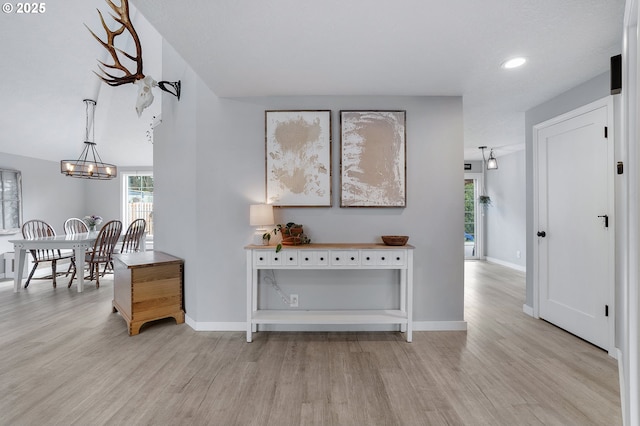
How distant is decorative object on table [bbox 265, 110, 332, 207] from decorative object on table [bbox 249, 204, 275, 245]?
0.75 ft

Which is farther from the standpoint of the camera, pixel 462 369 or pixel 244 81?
pixel 244 81

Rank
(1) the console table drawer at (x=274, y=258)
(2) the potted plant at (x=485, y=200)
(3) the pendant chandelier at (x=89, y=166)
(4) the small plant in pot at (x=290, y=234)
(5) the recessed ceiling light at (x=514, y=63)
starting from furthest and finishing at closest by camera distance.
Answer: (2) the potted plant at (x=485, y=200)
(3) the pendant chandelier at (x=89, y=166)
(4) the small plant in pot at (x=290, y=234)
(1) the console table drawer at (x=274, y=258)
(5) the recessed ceiling light at (x=514, y=63)

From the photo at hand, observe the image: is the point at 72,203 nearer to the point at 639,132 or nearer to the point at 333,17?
the point at 333,17

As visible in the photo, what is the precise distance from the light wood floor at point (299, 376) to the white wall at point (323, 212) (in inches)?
14.5

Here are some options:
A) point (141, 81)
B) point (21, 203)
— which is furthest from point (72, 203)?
point (141, 81)

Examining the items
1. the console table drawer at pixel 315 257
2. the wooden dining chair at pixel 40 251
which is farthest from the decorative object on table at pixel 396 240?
the wooden dining chair at pixel 40 251

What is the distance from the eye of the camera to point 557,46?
2.10 m

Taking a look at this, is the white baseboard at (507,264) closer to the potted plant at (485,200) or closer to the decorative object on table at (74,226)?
the potted plant at (485,200)

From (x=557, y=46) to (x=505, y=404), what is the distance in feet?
8.22

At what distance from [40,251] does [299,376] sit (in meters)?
5.31

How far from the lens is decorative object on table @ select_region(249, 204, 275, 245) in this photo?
2.65 m

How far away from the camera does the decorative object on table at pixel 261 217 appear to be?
265 centimetres

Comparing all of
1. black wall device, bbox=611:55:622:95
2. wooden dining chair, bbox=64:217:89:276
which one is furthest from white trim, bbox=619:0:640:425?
wooden dining chair, bbox=64:217:89:276

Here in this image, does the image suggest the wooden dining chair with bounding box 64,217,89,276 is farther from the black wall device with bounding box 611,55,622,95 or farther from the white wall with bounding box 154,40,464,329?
the black wall device with bounding box 611,55,622,95
